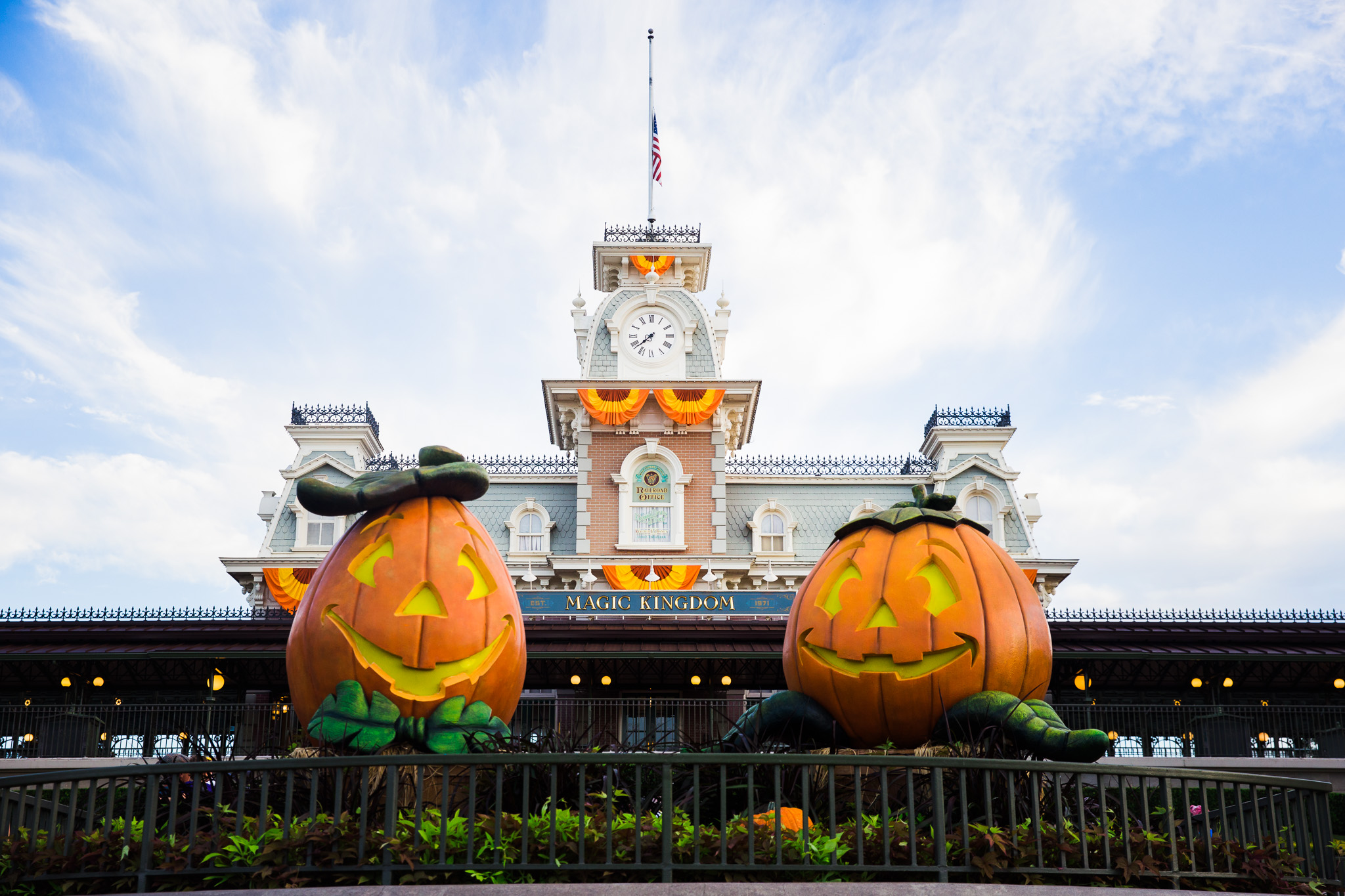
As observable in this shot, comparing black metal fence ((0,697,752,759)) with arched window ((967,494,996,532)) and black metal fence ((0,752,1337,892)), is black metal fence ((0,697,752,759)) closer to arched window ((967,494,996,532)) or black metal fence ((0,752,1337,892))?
black metal fence ((0,752,1337,892))

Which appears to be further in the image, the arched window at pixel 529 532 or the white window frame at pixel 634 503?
the arched window at pixel 529 532

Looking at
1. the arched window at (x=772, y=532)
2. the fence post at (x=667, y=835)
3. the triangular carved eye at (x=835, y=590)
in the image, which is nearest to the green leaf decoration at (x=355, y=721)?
the fence post at (x=667, y=835)

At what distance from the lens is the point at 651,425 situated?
29078 mm

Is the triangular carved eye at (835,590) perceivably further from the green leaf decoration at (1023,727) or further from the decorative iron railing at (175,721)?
the decorative iron railing at (175,721)

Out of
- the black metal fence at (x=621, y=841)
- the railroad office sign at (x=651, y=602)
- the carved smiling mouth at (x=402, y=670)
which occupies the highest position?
the railroad office sign at (x=651, y=602)

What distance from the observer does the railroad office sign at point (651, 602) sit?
71.2 feet

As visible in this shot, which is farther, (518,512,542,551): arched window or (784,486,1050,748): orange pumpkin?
(518,512,542,551): arched window

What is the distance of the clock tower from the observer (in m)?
28.2

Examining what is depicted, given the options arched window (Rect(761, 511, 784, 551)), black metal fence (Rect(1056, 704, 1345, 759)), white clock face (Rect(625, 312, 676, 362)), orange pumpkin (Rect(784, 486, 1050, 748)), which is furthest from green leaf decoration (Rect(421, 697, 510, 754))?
white clock face (Rect(625, 312, 676, 362))

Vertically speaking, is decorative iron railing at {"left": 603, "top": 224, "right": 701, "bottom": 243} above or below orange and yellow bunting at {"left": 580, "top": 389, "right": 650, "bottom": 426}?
above

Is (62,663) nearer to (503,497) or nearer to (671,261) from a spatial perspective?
(503,497)

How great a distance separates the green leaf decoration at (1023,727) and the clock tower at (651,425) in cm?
1883

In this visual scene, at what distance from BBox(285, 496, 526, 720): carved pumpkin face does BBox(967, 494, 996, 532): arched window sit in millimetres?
23612

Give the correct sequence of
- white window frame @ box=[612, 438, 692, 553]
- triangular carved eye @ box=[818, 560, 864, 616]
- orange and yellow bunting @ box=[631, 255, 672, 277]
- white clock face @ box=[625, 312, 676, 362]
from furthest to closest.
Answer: orange and yellow bunting @ box=[631, 255, 672, 277] → white clock face @ box=[625, 312, 676, 362] → white window frame @ box=[612, 438, 692, 553] → triangular carved eye @ box=[818, 560, 864, 616]
